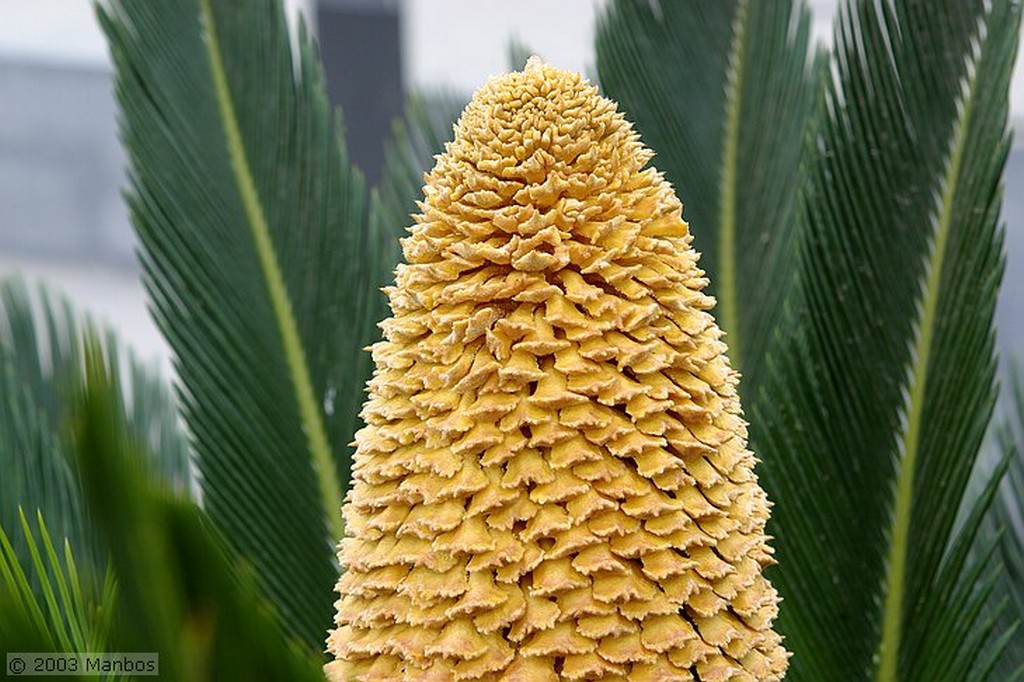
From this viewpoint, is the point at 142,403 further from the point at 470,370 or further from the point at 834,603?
the point at 470,370

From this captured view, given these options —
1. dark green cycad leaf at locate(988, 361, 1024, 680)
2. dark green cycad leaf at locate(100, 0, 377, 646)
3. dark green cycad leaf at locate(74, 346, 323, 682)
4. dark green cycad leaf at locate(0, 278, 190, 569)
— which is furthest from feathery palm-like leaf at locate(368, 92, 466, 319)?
dark green cycad leaf at locate(74, 346, 323, 682)

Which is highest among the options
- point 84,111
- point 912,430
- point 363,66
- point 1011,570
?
point 84,111

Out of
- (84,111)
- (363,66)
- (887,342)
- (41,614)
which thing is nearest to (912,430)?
(887,342)

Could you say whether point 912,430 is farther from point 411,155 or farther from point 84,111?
point 84,111

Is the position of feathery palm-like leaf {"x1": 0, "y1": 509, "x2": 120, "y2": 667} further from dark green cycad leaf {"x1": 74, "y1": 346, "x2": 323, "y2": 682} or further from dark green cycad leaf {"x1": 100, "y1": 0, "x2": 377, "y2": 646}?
dark green cycad leaf {"x1": 100, "y1": 0, "x2": 377, "y2": 646}

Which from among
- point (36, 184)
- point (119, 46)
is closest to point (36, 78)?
point (36, 184)

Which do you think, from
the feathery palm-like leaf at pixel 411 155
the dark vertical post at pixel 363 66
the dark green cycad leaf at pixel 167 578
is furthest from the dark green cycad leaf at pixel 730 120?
the dark vertical post at pixel 363 66
